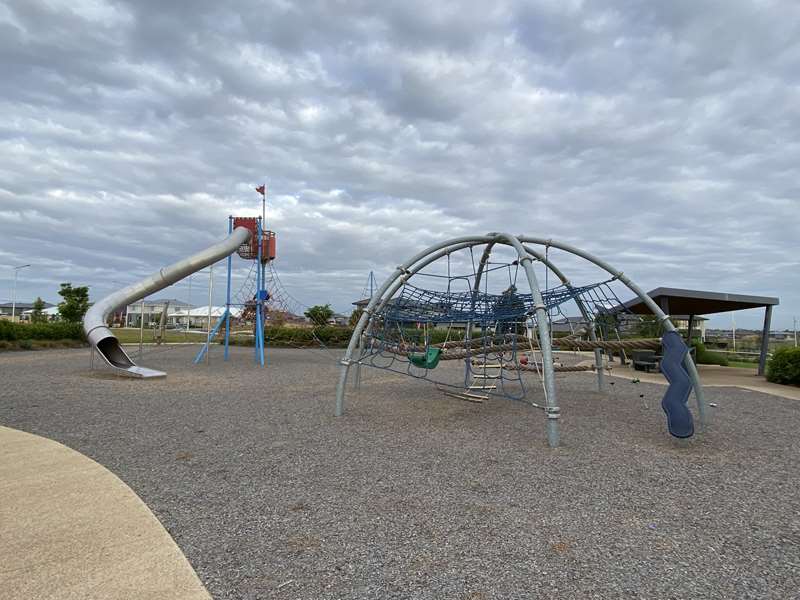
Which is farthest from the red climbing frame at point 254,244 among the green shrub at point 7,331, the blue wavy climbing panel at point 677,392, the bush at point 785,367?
the bush at point 785,367

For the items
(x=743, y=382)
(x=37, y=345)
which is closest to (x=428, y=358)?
(x=743, y=382)

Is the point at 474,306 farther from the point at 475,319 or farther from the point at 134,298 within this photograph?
the point at 134,298

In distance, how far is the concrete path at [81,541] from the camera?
2.82 meters

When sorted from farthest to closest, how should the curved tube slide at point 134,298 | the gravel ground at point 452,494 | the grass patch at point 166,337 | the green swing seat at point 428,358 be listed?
the grass patch at point 166,337 < the curved tube slide at point 134,298 < the green swing seat at point 428,358 < the gravel ground at point 452,494

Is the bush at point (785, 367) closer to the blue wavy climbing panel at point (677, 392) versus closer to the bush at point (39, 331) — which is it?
the blue wavy climbing panel at point (677, 392)

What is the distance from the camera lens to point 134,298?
1524 cm

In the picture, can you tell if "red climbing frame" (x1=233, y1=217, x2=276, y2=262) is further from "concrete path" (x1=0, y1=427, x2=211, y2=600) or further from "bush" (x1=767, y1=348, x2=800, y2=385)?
"bush" (x1=767, y1=348, x2=800, y2=385)

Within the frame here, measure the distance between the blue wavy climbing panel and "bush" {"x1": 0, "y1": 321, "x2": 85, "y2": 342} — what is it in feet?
82.1

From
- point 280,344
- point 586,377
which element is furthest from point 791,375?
point 280,344

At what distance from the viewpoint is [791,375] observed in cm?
1346

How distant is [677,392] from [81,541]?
238 inches

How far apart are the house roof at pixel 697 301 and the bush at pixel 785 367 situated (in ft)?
7.59

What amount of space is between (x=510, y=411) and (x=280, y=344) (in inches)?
865

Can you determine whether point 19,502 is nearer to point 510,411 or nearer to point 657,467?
point 657,467
